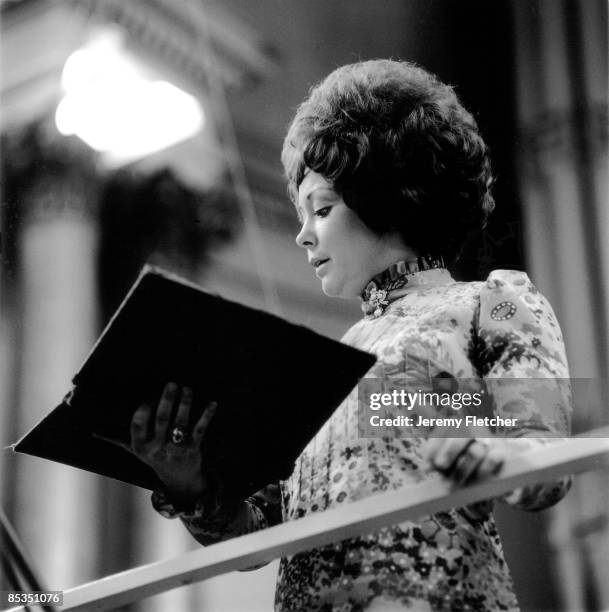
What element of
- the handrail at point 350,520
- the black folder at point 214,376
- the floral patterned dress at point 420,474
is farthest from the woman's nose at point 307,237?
the handrail at point 350,520

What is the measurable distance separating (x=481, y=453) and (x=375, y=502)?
10cm

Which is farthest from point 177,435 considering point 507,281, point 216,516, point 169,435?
point 507,281

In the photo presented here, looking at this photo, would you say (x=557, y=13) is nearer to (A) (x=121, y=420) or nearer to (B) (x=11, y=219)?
(A) (x=121, y=420)

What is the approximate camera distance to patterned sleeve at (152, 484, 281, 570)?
0.98 m

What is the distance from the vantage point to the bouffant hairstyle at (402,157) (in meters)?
1.07

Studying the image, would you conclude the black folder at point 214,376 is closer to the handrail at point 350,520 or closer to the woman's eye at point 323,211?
the handrail at point 350,520

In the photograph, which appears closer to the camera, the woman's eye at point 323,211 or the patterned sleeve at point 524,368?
the patterned sleeve at point 524,368

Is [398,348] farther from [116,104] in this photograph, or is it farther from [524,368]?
[116,104]

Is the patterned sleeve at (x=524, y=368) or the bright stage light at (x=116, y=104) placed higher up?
the bright stage light at (x=116, y=104)

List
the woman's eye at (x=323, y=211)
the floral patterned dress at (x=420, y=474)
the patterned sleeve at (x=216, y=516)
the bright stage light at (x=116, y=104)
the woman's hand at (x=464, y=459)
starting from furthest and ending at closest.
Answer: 1. the bright stage light at (x=116, y=104)
2. the woman's eye at (x=323, y=211)
3. the patterned sleeve at (x=216, y=516)
4. the floral patterned dress at (x=420, y=474)
5. the woman's hand at (x=464, y=459)

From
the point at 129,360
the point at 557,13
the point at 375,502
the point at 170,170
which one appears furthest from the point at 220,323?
the point at 170,170

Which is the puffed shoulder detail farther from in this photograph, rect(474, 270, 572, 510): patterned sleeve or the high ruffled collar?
the high ruffled collar

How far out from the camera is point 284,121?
71.4 inches

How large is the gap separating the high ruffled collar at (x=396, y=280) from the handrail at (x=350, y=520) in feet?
0.97
